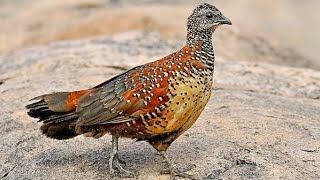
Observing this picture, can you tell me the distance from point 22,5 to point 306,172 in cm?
1409

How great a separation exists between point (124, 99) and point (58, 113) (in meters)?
0.65

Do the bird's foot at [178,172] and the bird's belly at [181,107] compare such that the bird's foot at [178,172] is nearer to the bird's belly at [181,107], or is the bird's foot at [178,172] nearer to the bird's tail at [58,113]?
the bird's belly at [181,107]

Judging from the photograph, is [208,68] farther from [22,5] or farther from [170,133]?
[22,5]

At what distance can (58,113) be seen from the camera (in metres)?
6.28

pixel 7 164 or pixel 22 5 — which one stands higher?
pixel 7 164

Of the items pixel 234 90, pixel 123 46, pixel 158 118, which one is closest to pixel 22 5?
pixel 123 46

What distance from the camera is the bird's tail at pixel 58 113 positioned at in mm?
6227

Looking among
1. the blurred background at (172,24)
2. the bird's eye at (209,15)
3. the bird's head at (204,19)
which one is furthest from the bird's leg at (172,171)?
the blurred background at (172,24)

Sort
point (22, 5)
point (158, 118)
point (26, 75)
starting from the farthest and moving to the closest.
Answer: point (22, 5), point (26, 75), point (158, 118)

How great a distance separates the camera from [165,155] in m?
6.05

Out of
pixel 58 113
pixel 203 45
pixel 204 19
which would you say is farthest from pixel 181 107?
pixel 58 113

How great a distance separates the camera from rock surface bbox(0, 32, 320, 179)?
6.22 meters

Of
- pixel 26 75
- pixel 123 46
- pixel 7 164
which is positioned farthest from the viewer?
pixel 123 46

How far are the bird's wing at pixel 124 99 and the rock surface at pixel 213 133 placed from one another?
500 mm
